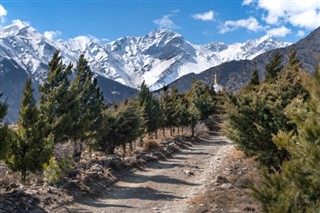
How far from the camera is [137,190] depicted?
16.6 metres

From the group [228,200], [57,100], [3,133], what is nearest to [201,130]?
[57,100]

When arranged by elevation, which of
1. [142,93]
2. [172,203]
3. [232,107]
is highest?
[142,93]

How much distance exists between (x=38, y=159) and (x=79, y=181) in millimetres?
2044

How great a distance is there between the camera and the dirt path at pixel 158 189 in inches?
538

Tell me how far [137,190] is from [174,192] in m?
1.62

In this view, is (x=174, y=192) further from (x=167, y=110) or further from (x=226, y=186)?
(x=167, y=110)

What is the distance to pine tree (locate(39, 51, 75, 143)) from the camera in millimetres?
23109

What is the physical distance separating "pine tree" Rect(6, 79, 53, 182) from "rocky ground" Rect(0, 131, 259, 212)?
798mm

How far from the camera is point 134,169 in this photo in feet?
72.9

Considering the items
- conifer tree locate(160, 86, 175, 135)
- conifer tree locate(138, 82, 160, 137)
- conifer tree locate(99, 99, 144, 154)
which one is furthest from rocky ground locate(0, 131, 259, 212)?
conifer tree locate(160, 86, 175, 135)

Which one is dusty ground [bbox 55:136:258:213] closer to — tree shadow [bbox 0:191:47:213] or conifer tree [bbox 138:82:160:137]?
tree shadow [bbox 0:191:47:213]

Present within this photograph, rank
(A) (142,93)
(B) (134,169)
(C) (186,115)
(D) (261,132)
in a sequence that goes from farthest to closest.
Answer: (C) (186,115), (A) (142,93), (B) (134,169), (D) (261,132)

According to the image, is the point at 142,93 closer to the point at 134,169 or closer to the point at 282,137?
the point at 134,169

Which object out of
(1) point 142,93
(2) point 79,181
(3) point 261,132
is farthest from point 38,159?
(1) point 142,93
